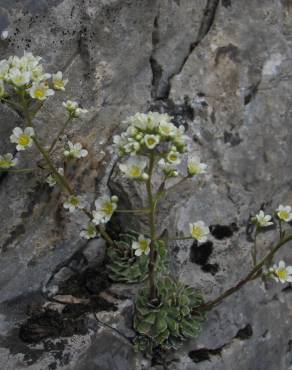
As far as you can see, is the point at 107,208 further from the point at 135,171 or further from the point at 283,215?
the point at 283,215

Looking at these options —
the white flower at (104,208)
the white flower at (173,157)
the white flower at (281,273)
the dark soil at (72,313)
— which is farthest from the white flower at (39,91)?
the white flower at (281,273)

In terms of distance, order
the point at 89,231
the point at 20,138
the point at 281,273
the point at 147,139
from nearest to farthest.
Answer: the point at 147,139, the point at 20,138, the point at 281,273, the point at 89,231

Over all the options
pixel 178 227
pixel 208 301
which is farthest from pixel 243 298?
pixel 178 227

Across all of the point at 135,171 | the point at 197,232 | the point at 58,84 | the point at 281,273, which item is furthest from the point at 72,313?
the point at 58,84

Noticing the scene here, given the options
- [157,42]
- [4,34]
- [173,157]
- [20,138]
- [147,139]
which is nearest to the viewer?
[147,139]

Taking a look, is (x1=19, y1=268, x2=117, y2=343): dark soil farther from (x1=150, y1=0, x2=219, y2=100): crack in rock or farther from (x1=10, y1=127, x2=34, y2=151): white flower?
(x1=150, y1=0, x2=219, y2=100): crack in rock

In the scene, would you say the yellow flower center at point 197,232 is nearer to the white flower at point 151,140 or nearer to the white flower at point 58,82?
the white flower at point 151,140
